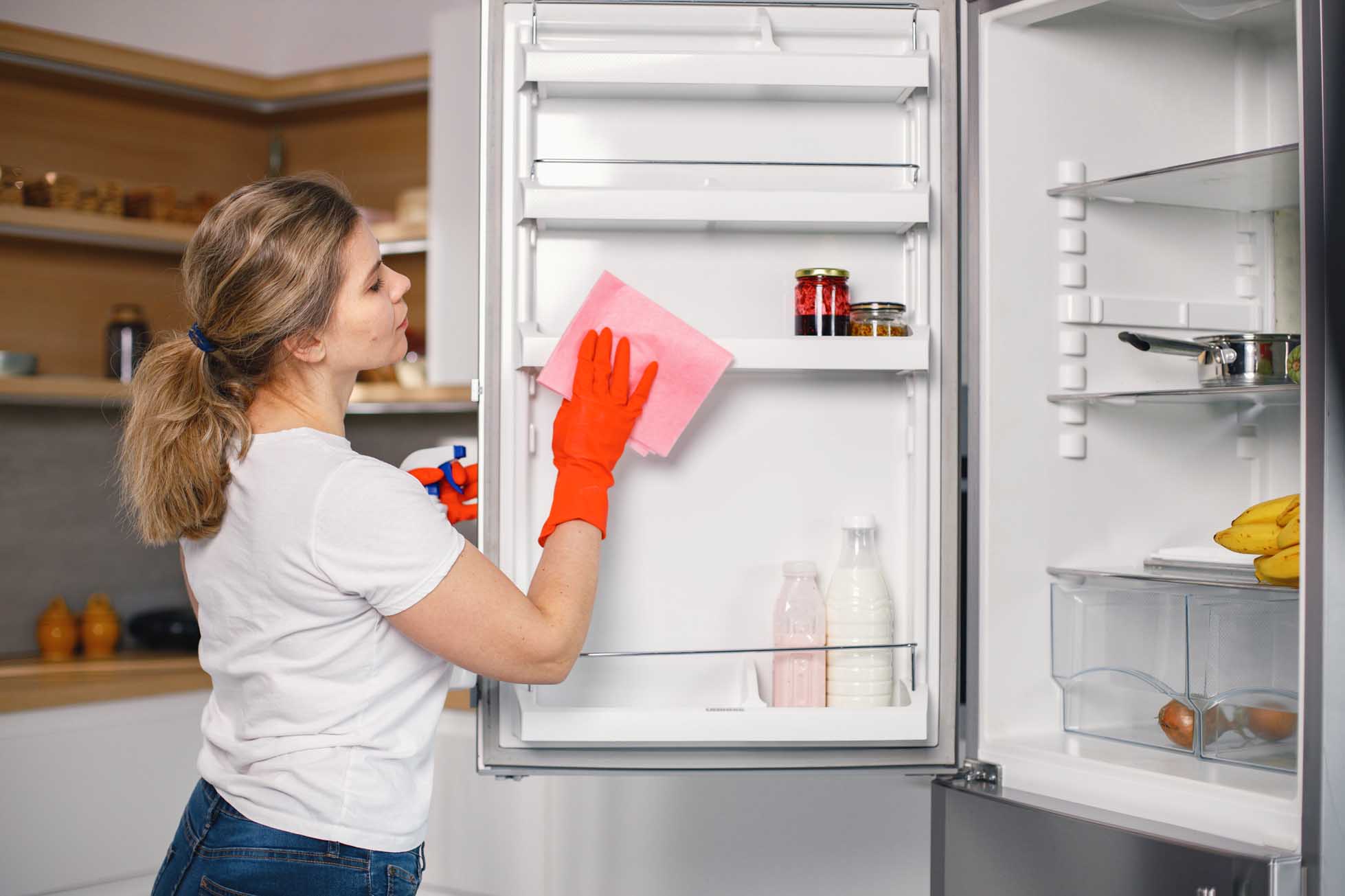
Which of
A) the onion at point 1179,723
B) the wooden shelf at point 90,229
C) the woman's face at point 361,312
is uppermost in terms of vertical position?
the wooden shelf at point 90,229

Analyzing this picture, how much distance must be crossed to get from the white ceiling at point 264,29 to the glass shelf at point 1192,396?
206 centimetres

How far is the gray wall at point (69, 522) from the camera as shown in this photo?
2789 millimetres

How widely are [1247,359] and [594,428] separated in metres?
0.71

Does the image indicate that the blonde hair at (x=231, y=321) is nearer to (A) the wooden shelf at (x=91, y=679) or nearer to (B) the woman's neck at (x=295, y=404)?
(B) the woman's neck at (x=295, y=404)

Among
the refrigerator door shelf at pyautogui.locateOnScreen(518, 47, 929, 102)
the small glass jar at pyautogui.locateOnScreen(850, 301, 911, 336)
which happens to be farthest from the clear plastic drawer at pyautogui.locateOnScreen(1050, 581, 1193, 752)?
the refrigerator door shelf at pyautogui.locateOnScreen(518, 47, 929, 102)

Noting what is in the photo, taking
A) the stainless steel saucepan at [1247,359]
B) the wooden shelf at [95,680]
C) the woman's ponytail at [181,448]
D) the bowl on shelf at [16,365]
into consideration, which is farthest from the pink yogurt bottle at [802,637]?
the bowl on shelf at [16,365]

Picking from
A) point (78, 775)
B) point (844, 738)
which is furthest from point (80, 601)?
point (844, 738)

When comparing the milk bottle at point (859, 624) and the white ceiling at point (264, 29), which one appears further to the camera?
the white ceiling at point (264, 29)

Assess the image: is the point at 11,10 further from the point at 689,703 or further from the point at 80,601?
the point at 689,703

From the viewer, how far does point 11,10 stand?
2730 millimetres

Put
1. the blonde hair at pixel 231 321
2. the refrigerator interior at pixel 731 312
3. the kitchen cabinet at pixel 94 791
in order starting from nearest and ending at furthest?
the blonde hair at pixel 231 321
the refrigerator interior at pixel 731 312
the kitchen cabinet at pixel 94 791

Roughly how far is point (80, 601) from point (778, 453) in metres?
2.14

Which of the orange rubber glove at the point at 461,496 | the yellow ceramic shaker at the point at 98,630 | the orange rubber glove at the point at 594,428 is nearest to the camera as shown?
the orange rubber glove at the point at 594,428

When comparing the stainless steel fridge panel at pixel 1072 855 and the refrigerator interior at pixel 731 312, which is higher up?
the refrigerator interior at pixel 731 312
